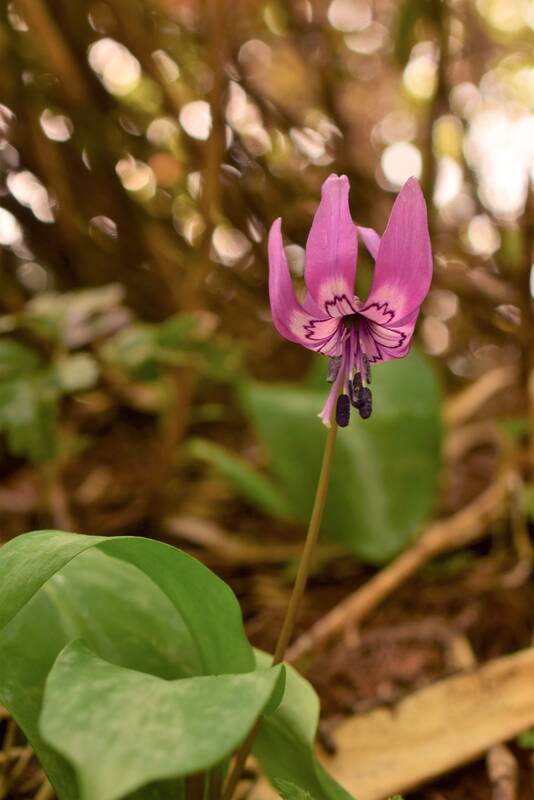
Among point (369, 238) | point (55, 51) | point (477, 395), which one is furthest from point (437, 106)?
point (369, 238)

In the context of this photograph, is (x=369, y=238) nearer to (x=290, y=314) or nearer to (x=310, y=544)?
(x=290, y=314)

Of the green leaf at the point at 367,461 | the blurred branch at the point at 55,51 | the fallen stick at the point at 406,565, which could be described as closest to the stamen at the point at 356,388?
the fallen stick at the point at 406,565

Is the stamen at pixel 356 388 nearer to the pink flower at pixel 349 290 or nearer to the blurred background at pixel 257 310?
the pink flower at pixel 349 290

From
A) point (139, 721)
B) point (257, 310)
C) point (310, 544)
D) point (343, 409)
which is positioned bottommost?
point (139, 721)

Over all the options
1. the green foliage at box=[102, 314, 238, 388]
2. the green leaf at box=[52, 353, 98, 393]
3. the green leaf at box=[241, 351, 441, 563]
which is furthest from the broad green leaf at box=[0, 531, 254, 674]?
the green leaf at box=[241, 351, 441, 563]

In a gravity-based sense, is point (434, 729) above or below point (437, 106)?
below

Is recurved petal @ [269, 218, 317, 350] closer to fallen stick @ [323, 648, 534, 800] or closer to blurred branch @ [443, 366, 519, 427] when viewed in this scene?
fallen stick @ [323, 648, 534, 800]
